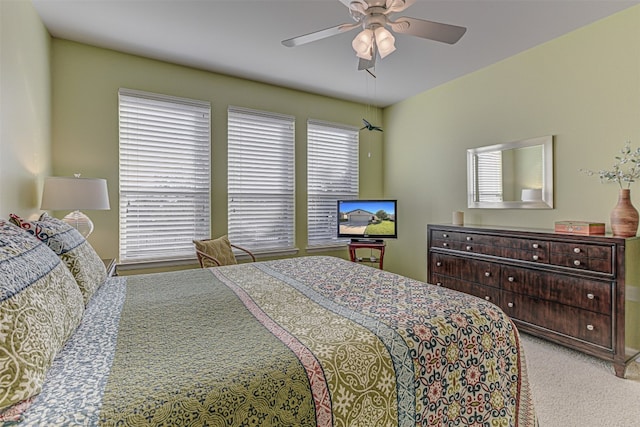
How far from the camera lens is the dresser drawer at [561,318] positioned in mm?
2416

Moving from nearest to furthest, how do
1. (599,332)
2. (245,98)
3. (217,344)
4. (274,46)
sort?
→ (217,344) → (599,332) → (274,46) → (245,98)

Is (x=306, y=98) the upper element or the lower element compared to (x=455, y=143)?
upper

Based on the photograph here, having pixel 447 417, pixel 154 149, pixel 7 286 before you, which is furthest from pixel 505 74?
pixel 7 286

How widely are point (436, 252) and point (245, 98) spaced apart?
9.58 feet

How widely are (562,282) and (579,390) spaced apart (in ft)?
2.67

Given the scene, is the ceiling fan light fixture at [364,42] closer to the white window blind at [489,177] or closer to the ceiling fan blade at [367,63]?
the ceiling fan blade at [367,63]

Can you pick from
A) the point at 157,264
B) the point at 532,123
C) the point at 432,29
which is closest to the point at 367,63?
the point at 432,29

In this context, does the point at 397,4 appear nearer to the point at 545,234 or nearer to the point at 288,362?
the point at 288,362

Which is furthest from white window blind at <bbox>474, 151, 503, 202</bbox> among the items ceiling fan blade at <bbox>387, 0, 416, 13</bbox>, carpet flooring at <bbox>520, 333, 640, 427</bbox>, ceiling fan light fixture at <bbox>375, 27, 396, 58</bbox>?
ceiling fan blade at <bbox>387, 0, 416, 13</bbox>

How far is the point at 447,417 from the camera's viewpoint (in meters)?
1.17

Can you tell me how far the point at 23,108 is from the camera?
7.66 ft

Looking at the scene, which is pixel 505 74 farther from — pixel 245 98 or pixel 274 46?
pixel 245 98

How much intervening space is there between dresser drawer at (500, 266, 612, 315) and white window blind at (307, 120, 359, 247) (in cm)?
236

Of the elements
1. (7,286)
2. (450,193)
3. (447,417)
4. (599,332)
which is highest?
(450,193)
